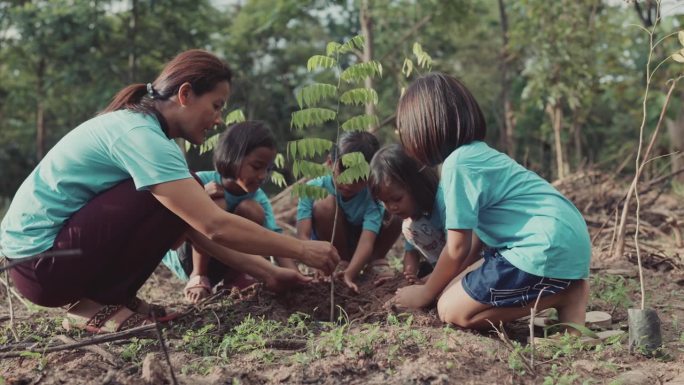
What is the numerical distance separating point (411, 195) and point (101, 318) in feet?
5.64

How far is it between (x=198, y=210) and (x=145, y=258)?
588 millimetres

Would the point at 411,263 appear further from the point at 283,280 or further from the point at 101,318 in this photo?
the point at 101,318

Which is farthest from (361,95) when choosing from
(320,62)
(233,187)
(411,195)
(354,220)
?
(354,220)

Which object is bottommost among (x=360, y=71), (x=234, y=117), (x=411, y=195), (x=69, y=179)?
(x=411, y=195)

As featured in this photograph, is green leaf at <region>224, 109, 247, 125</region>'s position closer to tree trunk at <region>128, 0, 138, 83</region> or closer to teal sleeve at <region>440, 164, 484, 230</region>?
teal sleeve at <region>440, 164, 484, 230</region>

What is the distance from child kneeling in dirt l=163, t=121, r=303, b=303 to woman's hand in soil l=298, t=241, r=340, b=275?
2.73ft

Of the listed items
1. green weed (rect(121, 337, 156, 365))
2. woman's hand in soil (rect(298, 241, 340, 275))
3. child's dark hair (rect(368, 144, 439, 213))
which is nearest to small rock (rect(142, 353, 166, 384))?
green weed (rect(121, 337, 156, 365))

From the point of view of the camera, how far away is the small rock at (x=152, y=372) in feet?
6.88

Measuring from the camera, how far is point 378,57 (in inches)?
472

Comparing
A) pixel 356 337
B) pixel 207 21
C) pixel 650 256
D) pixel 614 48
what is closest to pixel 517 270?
pixel 356 337

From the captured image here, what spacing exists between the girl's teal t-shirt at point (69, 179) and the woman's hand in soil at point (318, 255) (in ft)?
2.15

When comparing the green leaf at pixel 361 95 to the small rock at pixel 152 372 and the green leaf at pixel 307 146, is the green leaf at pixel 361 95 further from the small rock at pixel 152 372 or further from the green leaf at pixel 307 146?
the small rock at pixel 152 372

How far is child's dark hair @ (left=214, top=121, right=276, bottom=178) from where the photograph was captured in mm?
3748

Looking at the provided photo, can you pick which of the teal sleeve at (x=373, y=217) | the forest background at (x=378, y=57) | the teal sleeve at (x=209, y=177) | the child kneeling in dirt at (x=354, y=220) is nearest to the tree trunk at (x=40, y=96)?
the forest background at (x=378, y=57)
